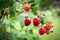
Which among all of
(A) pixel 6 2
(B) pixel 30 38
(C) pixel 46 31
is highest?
(A) pixel 6 2

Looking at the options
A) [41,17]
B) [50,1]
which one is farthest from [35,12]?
[50,1]

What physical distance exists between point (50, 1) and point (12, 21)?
1351 centimetres

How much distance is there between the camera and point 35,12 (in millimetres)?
2145

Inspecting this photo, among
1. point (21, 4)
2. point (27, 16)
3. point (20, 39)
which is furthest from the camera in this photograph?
point (20, 39)

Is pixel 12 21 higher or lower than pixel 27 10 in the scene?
lower

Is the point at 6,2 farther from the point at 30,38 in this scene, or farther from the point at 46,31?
the point at 30,38

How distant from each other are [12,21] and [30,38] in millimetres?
253

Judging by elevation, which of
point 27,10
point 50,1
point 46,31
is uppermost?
point 27,10

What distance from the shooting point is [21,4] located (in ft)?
6.18

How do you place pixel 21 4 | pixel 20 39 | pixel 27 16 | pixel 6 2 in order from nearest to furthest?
pixel 6 2 < pixel 21 4 < pixel 27 16 < pixel 20 39

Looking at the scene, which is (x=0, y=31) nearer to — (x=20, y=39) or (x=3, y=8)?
(x=3, y=8)

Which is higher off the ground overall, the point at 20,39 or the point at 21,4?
the point at 21,4

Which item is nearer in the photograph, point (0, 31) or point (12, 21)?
point (0, 31)

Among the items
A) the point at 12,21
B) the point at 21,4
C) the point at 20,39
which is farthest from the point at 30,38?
the point at 21,4
